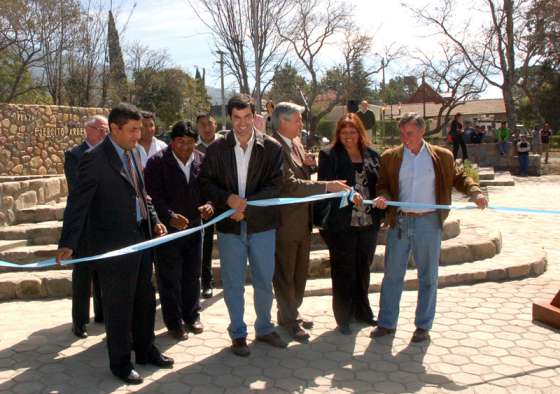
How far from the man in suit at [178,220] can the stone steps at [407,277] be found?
1.49m

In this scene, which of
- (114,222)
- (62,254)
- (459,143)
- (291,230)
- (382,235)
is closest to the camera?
(62,254)

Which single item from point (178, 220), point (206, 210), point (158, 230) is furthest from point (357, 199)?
point (158, 230)

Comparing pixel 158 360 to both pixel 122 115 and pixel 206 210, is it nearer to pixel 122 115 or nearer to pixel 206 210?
pixel 206 210

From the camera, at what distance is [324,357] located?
4.07 m

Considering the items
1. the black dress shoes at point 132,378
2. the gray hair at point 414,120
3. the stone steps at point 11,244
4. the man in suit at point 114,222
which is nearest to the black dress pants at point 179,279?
the man in suit at point 114,222

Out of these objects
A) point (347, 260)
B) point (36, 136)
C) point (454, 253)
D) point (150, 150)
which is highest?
point (36, 136)

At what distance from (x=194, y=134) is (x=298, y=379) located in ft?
7.04

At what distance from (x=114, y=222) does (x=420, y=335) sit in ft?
8.33

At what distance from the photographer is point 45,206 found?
8.02 metres

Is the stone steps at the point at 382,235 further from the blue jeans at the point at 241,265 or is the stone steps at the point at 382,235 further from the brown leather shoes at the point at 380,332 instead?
the blue jeans at the point at 241,265

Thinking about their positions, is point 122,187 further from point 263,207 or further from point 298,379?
point 298,379

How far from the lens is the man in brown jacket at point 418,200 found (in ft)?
13.7

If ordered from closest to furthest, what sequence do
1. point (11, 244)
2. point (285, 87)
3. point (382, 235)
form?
point (11, 244) < point (382, 235) < point (285, 87)

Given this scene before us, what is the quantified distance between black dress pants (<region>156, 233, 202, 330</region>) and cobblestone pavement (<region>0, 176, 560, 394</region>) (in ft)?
0.71
